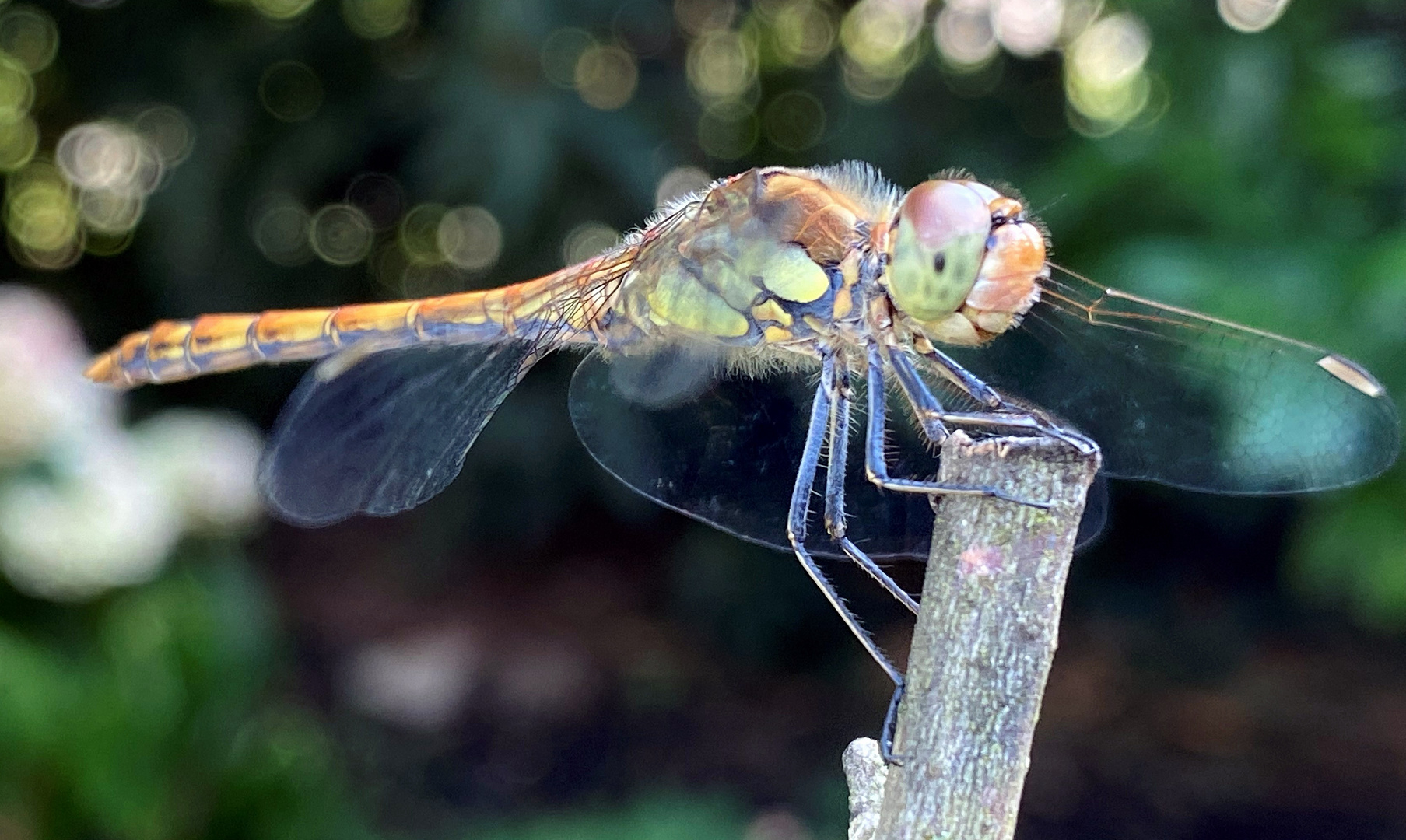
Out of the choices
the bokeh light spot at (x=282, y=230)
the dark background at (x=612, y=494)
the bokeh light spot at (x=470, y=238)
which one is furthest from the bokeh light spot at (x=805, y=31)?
the bokeh light spot at (x=282, y=230)

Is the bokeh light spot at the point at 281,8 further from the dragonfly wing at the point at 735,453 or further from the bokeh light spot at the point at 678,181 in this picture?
the dragonfly wing at the point at 735,453

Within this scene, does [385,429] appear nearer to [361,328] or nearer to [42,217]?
[361,328]

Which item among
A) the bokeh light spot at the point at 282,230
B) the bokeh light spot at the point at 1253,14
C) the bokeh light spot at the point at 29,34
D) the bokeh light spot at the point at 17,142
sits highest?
the bokeh light spot at the point at 1253,14

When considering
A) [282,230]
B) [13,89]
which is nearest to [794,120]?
[282,230]

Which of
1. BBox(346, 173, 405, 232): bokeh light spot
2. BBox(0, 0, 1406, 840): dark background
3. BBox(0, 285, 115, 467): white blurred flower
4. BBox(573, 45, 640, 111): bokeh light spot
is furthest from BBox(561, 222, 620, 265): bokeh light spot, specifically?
BBox(0, 285, 115, 467): white blurred flower

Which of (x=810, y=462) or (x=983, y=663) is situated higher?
(x=810, y=462)

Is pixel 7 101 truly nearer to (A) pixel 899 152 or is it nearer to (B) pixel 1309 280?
(A) pixel 899 152
